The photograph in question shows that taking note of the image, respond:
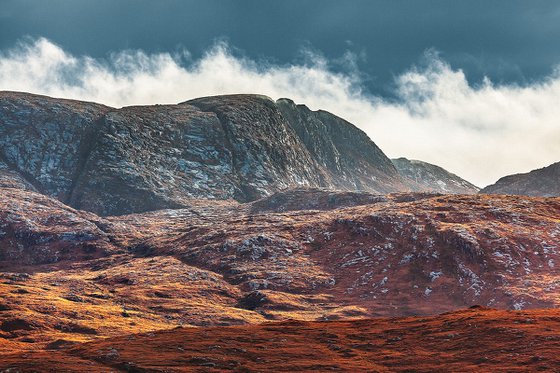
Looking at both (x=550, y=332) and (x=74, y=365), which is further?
(x=550, y=332)

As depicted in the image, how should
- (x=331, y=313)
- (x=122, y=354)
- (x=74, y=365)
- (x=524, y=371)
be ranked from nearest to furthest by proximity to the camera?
(x=524, y=371)
(x=74, y=365)
(x=122, y=354)
(x=331, y=313)

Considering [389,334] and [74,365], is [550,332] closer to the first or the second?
[389,334]

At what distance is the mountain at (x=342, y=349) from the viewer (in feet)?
256

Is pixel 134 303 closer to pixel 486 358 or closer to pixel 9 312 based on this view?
pixel 9 312

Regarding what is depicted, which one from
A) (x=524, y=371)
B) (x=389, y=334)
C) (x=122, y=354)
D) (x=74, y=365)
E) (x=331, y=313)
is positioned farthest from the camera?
(x=331, y=313)

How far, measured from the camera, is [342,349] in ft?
306

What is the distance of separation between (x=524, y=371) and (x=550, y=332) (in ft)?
57.0

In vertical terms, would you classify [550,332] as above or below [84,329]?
above

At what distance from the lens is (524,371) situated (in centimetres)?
7188

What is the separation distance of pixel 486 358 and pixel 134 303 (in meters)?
141

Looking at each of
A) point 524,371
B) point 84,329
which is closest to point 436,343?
point 524,371

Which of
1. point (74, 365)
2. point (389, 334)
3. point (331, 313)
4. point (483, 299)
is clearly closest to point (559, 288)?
point (483, 299)

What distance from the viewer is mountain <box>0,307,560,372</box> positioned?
78.0 m

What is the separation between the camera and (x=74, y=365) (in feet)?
253
